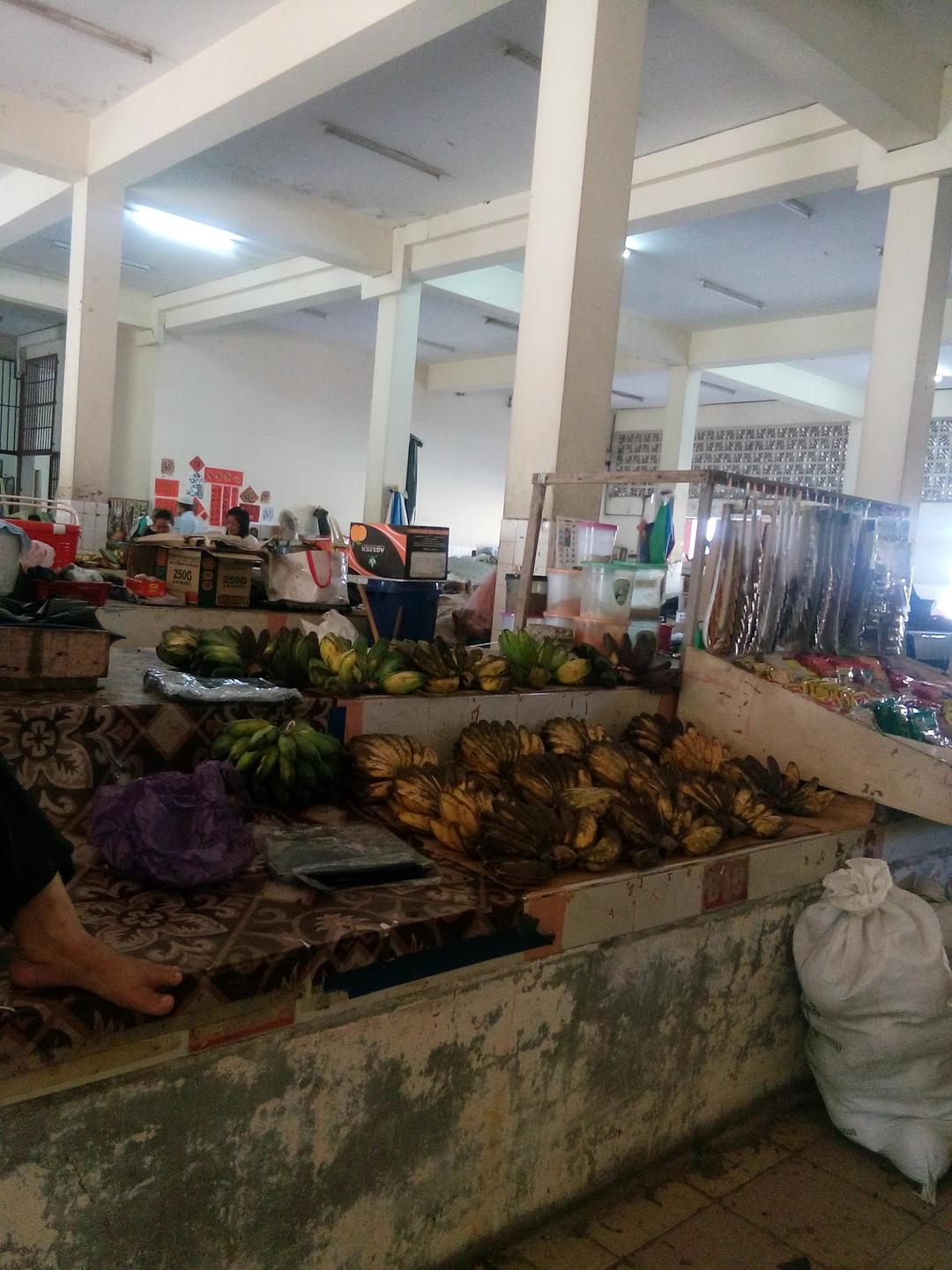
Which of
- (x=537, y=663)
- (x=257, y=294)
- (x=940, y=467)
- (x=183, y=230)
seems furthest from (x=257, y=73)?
(x=940, y=467)

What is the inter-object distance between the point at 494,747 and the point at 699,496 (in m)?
1.19

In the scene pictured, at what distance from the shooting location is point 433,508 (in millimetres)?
14945

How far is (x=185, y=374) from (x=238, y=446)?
111 centimetres

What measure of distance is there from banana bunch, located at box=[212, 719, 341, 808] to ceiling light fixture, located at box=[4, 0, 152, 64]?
16.3ft

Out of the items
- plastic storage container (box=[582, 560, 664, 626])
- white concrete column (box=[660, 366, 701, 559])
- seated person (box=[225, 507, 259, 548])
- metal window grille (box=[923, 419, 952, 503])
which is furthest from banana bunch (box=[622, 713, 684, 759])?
metal window grille (box=[923, 419, 952, 503])

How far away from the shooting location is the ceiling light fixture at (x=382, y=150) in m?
6.39

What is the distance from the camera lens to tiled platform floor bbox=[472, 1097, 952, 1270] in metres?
2.17

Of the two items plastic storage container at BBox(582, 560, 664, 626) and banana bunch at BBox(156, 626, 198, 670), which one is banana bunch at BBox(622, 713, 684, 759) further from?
banana bunch at BBox(156, 626, 198, 670)

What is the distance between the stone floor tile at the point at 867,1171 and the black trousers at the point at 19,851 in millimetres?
2241

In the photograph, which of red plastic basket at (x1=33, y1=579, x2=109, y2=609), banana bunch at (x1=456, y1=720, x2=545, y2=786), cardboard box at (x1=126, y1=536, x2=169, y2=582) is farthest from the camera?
cardboard box at (x1=126, y1=536, x2=169, y2=582)

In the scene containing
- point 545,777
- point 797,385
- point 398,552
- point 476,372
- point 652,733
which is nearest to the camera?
point 545,777

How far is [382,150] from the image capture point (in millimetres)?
6625

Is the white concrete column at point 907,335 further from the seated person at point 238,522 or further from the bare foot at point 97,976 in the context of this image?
the bare foot at point 97,976

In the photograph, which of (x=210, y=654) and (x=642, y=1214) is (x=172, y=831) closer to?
(x=210, y=654)
